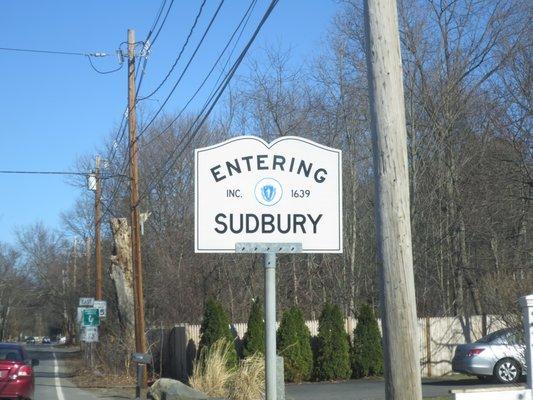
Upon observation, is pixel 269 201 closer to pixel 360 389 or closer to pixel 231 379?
pixel 231 379

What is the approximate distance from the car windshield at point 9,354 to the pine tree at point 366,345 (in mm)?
10840

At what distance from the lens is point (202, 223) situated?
7633mm

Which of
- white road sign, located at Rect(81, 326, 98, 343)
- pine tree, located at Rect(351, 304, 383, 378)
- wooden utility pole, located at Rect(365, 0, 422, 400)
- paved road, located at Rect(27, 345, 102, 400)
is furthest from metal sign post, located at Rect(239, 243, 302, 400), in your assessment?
white road sign, located at Rect(81, 326, 98, 343)

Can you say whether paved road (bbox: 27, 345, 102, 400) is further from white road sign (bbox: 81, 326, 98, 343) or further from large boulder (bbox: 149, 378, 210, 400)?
large boulder (bbox: 149, 378, 210, 400)

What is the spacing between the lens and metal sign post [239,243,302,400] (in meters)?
7.56

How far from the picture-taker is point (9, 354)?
759 inches

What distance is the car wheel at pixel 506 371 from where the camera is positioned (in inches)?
825

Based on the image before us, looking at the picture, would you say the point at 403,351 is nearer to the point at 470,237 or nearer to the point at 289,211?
the point at 289,211

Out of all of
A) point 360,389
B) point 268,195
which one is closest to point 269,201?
point 268,195

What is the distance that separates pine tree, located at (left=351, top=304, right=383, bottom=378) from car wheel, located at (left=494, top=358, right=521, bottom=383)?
5.25 m

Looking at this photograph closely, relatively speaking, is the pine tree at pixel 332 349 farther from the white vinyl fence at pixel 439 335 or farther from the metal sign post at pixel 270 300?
the metal sign post at pixel 270 300

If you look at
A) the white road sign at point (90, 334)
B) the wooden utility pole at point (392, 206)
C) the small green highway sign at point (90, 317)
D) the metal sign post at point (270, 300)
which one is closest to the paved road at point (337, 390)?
the white road sign at point (90, 334)

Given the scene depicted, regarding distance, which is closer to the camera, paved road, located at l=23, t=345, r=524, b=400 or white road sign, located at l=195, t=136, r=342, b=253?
white road sign, located at l=195, t=136, r=342, b=253

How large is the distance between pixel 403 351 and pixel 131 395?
1811 cm
